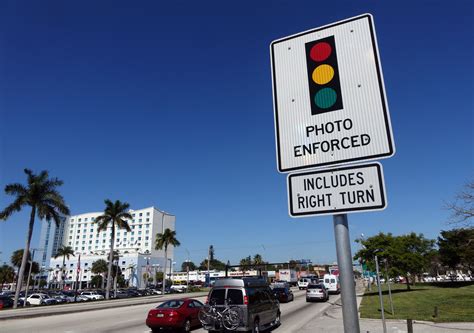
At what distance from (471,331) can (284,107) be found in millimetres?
15026

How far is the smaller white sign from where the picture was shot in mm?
2172

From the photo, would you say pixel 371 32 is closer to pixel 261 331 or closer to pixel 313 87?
pixel 313 87

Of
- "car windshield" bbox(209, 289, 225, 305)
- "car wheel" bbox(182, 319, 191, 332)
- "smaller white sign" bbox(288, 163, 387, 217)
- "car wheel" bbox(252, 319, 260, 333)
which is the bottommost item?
"car wheel" bbox(182, 319, 191, 332)

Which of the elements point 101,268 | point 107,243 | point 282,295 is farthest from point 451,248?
point 107,243

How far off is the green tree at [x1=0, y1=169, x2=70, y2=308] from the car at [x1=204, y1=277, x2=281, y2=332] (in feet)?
108

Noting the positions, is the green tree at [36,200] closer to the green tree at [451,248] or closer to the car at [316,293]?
the car at [316,293]

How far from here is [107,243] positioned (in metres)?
167

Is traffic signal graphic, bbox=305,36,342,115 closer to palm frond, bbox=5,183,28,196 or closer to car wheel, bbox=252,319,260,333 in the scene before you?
car wheel, bbox=252,319,260,333

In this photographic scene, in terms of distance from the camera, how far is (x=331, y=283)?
4709 centimetres

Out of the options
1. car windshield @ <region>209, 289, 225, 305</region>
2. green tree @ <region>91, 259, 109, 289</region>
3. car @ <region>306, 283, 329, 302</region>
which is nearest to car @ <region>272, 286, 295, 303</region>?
car @ <region>306, 283, 329, 302</region>

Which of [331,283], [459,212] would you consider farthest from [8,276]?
[459,212]

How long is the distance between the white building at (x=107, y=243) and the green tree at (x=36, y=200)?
91.2m

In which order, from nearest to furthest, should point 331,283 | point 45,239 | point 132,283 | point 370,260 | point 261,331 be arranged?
point 261,331
point 370,260
point 331,283
point 132,283
point 45,239

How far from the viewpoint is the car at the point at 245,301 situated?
13.9 m
